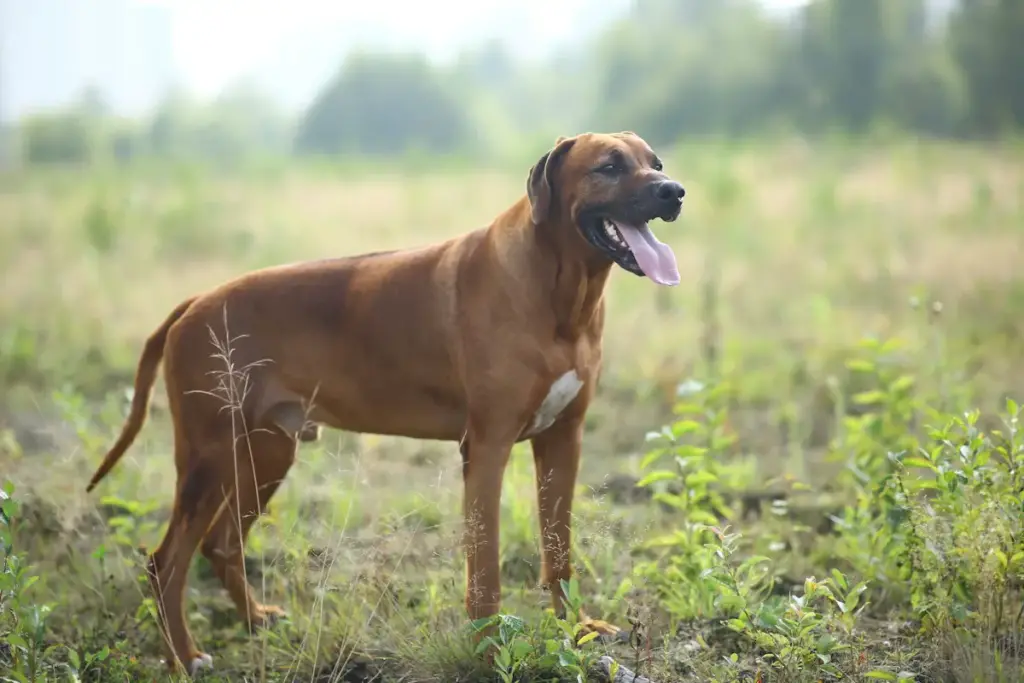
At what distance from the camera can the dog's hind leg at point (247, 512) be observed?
4.22 meters

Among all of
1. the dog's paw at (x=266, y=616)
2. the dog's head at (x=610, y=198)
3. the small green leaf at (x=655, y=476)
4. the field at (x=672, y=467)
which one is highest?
the dog's head at (x=610, y=198)

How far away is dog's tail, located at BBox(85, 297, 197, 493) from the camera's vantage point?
414 cm

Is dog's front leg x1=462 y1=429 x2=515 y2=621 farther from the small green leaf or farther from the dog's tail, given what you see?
the dog's tail

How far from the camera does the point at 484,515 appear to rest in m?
3.69

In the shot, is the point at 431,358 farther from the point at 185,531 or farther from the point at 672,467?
the point at 672,467

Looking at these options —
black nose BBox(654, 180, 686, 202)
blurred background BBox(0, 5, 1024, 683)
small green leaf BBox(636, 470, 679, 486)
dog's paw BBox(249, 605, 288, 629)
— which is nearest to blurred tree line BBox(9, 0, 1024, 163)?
blurred background BBox(0, 5, 1024, 683)

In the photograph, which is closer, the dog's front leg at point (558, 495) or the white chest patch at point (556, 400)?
the white chest patch at point (556, 400)

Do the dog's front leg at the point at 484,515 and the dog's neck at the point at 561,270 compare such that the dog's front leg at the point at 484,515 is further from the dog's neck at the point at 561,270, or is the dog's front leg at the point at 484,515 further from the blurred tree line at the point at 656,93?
the blurred tree line at the point at 656,93

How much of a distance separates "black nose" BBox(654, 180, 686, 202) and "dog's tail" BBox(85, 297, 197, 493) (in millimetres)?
1833

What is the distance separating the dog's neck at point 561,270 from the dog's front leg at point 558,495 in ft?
1.33

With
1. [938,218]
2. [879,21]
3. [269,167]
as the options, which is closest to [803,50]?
[879,21]

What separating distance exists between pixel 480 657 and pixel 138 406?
5.29ft

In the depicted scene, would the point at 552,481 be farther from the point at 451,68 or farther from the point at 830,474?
the point at 451,68

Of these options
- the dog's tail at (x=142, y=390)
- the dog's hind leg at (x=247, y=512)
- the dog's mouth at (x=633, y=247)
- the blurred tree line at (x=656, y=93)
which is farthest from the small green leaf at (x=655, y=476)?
the blurred tree line at (x=656, y=93)
